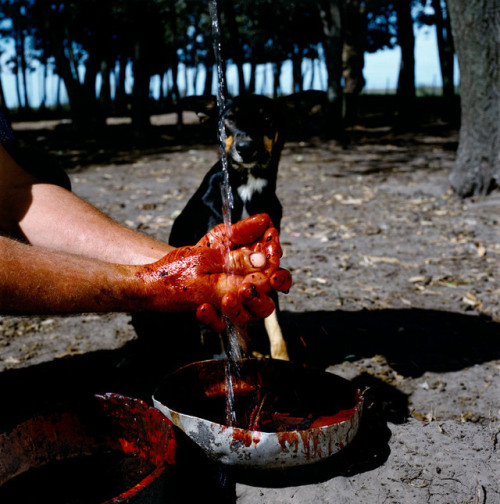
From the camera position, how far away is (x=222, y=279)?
6.89 feet

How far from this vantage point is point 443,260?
5605mm

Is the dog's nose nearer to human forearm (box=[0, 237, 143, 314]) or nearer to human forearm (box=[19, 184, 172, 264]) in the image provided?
human forearm (box=[19, 184, 172, 264])

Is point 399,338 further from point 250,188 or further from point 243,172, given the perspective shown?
point 243,172

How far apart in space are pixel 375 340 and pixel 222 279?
2166 mm

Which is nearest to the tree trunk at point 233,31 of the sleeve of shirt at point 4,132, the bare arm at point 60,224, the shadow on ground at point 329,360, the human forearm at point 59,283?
the shadow on ground at point 329,360

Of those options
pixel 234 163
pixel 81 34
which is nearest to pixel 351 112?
pixel 234 163

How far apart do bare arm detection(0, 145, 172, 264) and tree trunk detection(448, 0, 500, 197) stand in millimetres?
5813

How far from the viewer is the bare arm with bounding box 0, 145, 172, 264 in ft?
8.69

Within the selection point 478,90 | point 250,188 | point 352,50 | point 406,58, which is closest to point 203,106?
point 250,188

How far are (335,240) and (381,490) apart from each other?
14.3 ft

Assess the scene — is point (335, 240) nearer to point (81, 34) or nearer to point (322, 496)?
point (322, 496)

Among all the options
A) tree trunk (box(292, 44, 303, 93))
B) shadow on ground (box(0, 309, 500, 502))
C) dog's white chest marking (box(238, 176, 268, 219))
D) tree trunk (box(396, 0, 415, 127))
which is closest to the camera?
shadow on ground (box(0, 309, 500, 502))

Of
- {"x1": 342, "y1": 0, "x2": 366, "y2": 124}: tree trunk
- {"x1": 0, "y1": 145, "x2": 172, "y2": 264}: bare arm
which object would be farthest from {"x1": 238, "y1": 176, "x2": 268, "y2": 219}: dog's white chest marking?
{"x1": 342, "y1": 0, "x2": 366, "y2": 124}: tree trunk

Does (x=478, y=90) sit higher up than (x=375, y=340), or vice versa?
(x=478, y=90)
